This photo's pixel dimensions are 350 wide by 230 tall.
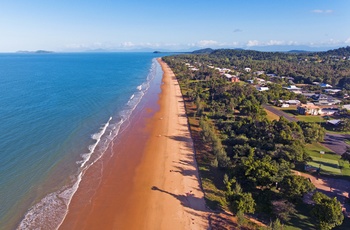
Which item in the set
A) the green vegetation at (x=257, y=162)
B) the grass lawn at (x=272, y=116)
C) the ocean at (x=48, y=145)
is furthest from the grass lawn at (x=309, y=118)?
the ocean at (x=48, y=145)

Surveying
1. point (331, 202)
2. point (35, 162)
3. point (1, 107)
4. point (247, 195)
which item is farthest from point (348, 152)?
point (1, 107)

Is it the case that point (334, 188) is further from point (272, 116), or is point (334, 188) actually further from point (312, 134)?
point (272, 116)

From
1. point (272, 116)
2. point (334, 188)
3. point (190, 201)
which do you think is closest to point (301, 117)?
point (272, 116)

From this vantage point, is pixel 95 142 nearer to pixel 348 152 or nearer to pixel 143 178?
pixel 143 178

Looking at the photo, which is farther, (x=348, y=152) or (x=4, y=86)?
(x=4, y=86)

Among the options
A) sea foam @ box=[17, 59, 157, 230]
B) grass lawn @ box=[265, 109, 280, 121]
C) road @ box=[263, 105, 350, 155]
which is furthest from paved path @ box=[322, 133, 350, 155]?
sea foam @ box=[17, 59, 157, 230]

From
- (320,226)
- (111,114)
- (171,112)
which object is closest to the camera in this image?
(320,226)

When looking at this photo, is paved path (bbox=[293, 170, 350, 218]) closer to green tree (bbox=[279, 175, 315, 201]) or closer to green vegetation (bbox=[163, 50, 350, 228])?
green tree (bbox=[279, 175, 315, 201])

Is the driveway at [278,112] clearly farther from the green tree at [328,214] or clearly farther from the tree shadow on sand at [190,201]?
the tree shadow on sand at [190,201]
